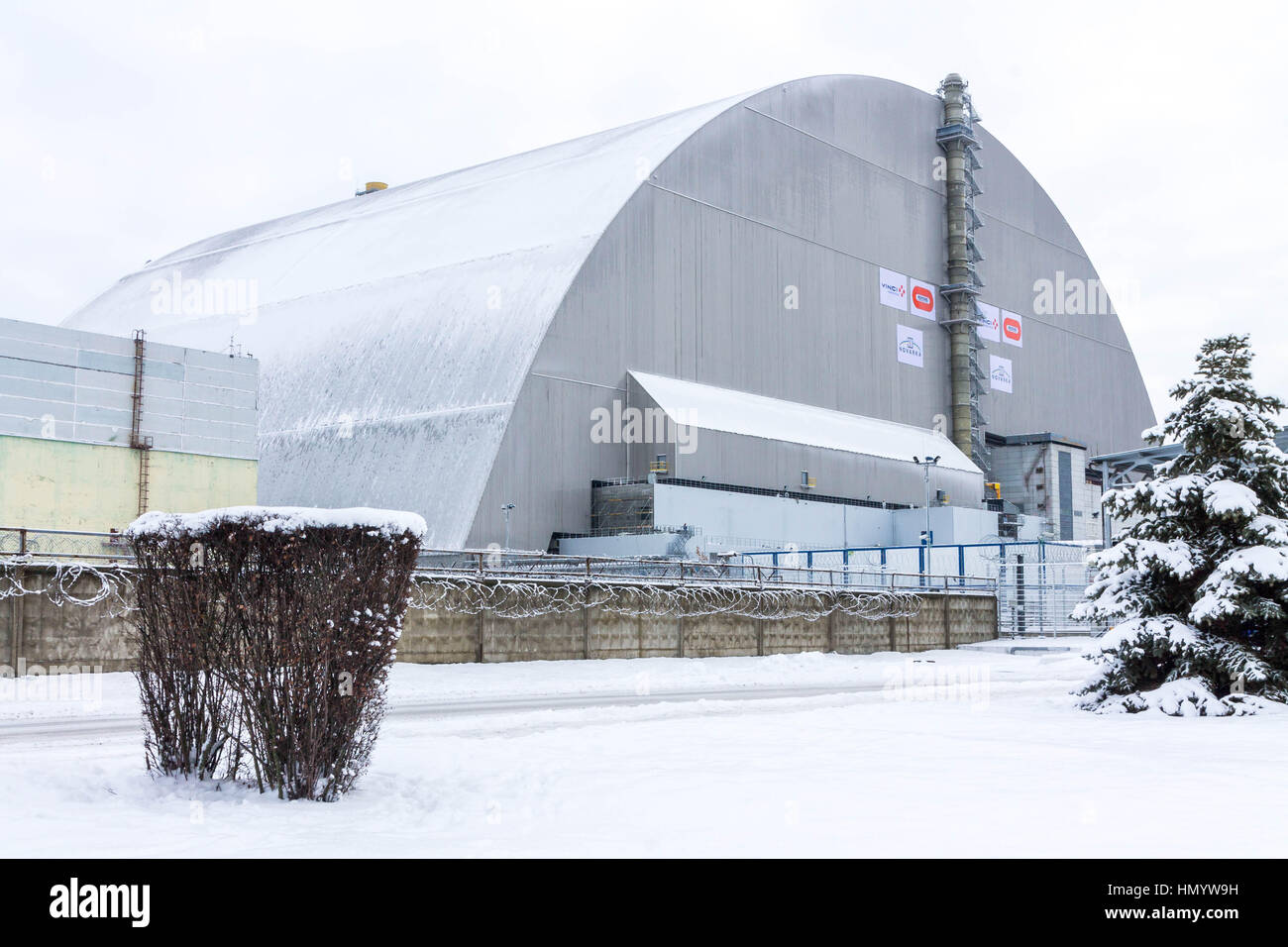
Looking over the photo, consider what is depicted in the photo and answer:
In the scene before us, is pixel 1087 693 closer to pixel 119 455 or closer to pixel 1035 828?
pixel 1035 828

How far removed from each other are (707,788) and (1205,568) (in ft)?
34.1

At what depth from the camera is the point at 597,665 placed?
27781 mm

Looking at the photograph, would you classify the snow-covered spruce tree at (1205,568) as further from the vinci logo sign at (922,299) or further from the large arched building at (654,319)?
the vinci logo sign at (922,299)

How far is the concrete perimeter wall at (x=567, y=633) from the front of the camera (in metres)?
21.7

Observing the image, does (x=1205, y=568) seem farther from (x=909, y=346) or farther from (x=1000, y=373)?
(x=1000, y=373)

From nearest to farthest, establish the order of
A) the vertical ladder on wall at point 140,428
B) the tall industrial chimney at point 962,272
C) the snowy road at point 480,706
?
the snowy road at point 480,706, the vertical ladder on wall at point 140,428, the tall industrial chimney at point 962,272

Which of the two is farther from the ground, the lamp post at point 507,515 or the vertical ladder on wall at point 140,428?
the vertical ladder on wall at point 140,428

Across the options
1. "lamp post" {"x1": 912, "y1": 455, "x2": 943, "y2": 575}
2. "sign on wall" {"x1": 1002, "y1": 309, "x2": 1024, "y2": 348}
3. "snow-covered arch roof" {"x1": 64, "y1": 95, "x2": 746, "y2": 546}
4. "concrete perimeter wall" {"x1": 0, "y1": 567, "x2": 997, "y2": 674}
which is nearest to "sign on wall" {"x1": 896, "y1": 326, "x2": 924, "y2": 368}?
"lamp post" {"x1": 912, "y1": 455, "x2": 943, "y2": 575}

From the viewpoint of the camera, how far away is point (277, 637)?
9305 mm

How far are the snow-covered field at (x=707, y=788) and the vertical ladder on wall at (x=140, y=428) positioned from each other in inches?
736

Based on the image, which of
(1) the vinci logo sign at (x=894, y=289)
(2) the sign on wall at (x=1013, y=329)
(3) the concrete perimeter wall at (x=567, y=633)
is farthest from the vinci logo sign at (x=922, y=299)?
(3) the concrete perimeter wall at (x=567, y=633)

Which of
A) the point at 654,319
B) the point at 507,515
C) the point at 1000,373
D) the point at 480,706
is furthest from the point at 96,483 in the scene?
the point at 1000,373
